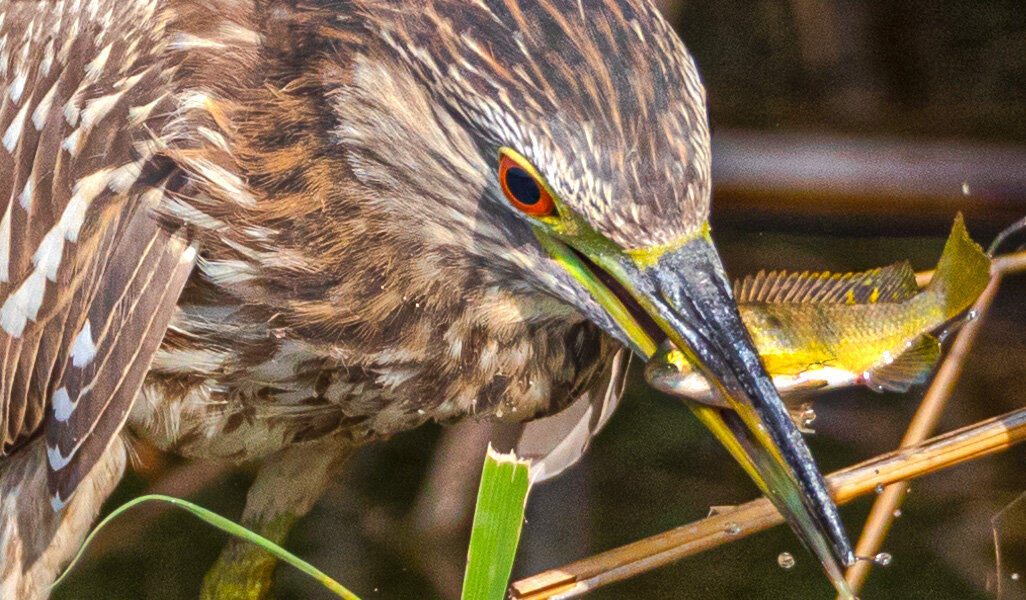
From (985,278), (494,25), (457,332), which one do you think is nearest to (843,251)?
(985,278)

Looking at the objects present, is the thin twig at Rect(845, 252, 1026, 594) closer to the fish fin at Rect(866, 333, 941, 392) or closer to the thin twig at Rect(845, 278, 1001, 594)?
the thin twig at Rect(845, 278, 1001, 594)

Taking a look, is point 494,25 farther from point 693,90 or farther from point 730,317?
point 730,317

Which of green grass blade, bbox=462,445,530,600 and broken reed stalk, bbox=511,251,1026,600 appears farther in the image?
broken reed stalk, bbox=511,251,1026,600

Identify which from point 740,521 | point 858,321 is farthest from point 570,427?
point 858,321

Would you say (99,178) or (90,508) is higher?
(99,178)

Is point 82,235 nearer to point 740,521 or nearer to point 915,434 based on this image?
point 740,521

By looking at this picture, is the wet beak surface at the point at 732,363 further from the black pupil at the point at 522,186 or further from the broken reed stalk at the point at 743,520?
the broken reed stalk at the point at 743,520

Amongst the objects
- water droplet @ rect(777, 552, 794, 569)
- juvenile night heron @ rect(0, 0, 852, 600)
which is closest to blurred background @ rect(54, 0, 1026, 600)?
water droplet @ rect(777, 552, 794, 569)
